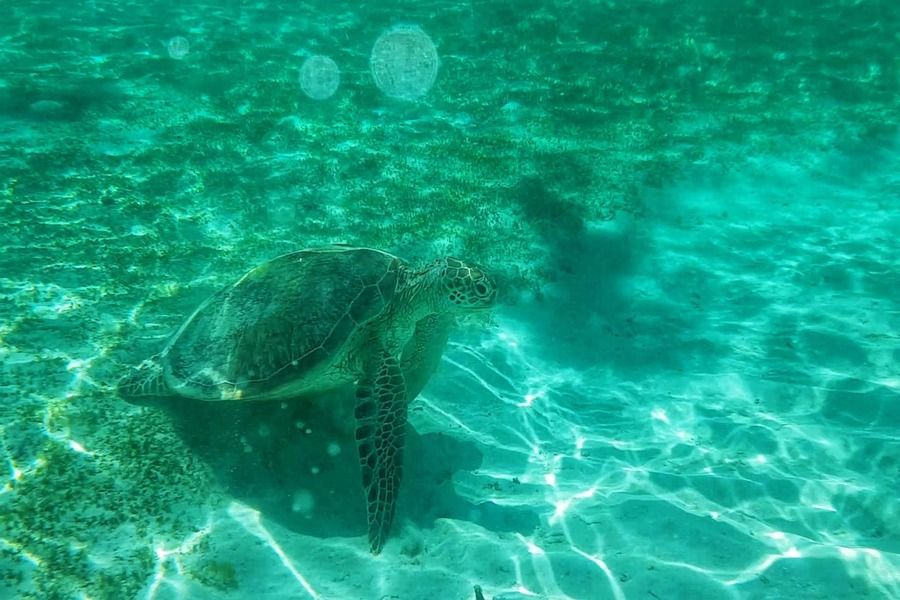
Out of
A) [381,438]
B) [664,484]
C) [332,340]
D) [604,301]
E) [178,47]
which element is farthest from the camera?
[178,47]

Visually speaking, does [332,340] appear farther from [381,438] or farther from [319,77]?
[319,77]

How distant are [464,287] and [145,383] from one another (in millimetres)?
3106

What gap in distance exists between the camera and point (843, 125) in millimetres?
11602

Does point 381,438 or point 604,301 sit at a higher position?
point 604,301

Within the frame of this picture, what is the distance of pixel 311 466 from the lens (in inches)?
179

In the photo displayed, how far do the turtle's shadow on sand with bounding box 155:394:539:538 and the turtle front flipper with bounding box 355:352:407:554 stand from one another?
350 mm

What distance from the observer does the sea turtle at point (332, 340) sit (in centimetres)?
425

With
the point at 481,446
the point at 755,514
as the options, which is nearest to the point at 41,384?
the point at 481,446

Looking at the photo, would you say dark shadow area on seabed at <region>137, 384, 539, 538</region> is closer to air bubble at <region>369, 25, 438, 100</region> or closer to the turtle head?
the turtle head

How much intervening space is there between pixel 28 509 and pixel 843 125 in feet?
51.6

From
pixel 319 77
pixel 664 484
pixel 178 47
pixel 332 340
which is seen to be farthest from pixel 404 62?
pixel 664 484

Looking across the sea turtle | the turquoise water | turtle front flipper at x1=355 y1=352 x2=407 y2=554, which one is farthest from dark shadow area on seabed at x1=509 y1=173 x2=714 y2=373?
turtle front flipper at x1=355 y1=352 x2=407 y2=554

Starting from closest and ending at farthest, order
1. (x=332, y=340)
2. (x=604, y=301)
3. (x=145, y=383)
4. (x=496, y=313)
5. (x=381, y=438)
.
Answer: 1. (x=381, y=438)
2. (x=332, y=340)
3. (x=145, y=383)
4. (x=496, y=313)
5. (x=604, y=301)

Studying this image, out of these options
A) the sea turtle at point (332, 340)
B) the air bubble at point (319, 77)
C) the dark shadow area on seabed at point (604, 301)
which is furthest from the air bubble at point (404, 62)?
the sea turtle at point (332, 340)
